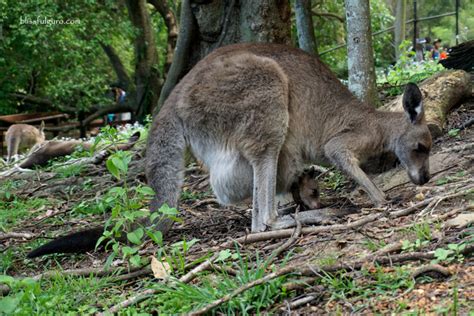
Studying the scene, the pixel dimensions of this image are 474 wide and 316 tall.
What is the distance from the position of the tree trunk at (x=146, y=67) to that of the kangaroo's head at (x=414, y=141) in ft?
44.9

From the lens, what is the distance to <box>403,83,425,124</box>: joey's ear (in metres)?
5.14

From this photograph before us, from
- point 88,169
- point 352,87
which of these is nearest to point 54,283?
point 352,87

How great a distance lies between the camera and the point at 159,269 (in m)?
3.72

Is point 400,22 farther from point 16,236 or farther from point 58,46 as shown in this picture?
point 16,236

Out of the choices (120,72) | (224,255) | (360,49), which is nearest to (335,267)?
(224,255)

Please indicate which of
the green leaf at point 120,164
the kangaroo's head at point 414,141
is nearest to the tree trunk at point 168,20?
the kangaroo's head at point 414,141

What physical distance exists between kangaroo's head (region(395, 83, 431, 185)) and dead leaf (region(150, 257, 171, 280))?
237 centimetres

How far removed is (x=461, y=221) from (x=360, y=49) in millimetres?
3393

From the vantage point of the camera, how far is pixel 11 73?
19812 millimetres

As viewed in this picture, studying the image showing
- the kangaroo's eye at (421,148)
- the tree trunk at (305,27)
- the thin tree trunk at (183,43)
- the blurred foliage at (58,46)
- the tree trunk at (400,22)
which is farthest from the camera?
the tree trunk at (400,22)

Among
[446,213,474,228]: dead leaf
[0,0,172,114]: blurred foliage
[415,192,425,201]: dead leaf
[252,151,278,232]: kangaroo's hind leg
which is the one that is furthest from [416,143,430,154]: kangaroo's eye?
[0,0,172,114]: blurred foliage

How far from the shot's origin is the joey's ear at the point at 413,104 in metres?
5.14

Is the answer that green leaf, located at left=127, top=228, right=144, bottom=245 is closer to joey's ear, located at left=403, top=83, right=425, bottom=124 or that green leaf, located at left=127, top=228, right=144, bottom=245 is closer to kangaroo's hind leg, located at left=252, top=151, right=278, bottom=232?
kangaroo's hind leg, located at left=252, top=151, right=278, bottom=232

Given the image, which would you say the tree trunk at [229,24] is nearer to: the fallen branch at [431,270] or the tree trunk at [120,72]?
the fallen branch at [431,270]
